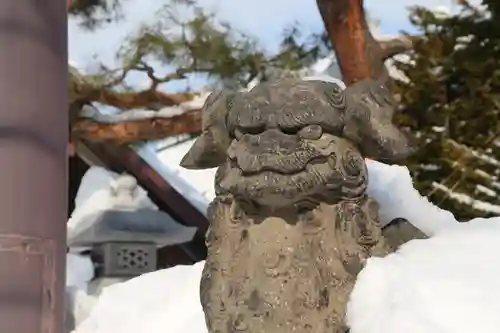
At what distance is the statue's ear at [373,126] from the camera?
1154mm

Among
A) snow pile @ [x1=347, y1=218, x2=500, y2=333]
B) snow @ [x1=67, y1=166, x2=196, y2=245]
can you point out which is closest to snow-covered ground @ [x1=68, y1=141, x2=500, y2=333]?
snow pile @ [x1=347, y1=218, x2=500, y2=333]

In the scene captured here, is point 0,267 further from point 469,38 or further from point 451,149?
point 469,38

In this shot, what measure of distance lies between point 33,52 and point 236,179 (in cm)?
71

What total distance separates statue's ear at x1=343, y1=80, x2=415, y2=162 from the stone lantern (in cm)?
244

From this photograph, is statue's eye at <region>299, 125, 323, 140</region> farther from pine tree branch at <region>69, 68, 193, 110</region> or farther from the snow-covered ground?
pine tree branch at <region>69, 68, 193, 110</region>

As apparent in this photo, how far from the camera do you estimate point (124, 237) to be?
361 cm

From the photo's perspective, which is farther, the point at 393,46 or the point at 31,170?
the point at 393,46

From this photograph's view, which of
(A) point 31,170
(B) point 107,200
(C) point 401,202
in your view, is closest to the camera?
(C) point 401,202

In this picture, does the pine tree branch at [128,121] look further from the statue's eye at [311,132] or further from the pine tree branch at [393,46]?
the statue's eye at [311,132]

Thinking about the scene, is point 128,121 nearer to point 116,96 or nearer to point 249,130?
point 116,96

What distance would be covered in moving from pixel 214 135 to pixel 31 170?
1.76 ft

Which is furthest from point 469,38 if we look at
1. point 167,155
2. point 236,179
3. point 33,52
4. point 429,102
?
point 236,179

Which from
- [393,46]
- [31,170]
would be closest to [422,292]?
[31,170]

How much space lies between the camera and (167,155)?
4.80 meters
